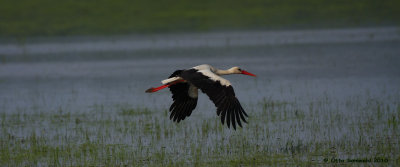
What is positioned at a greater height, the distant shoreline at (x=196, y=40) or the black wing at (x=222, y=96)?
the distant shoreline at (x=196, y=40)

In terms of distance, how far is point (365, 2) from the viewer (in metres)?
45.7

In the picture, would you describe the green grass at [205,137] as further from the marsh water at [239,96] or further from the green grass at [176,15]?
the green grass at [176,15]

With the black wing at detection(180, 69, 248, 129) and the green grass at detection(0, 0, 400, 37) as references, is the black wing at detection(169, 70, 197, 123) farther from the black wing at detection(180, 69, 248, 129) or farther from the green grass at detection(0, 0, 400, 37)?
the green grass at detection(0, 0, 400, 37)

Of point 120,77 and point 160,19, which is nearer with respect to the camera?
point 120,77

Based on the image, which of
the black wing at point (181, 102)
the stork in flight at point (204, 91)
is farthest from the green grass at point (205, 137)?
the stork in flight at point (204, 91)

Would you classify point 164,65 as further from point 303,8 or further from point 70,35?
point 303,8

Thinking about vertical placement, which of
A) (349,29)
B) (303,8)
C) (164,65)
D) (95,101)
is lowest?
(95,101)

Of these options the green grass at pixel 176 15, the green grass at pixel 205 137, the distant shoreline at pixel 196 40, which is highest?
the green grass at pixel 176 15

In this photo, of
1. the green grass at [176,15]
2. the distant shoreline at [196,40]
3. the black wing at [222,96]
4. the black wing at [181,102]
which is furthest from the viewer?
the green grass at [176,15]

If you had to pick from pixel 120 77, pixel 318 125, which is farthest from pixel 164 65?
pixel 318 125

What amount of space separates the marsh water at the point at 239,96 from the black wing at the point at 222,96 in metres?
0.78

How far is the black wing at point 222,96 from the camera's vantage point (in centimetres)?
928

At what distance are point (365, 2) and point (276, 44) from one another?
1748 cm

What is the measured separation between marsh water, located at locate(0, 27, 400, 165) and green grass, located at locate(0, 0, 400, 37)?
34.2ft
